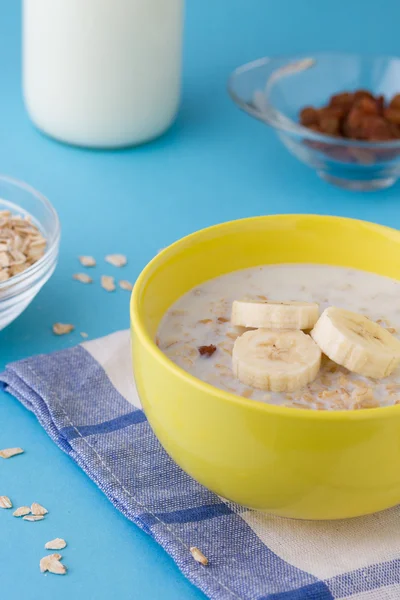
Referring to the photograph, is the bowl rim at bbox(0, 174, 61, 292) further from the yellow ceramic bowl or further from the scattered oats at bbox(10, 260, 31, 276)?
the yellow ceramic bowl

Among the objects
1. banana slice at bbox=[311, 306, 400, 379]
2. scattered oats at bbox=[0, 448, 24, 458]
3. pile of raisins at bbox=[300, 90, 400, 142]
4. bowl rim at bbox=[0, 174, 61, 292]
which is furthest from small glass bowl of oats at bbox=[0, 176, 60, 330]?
pile of raisins at bbox=[300, 90, 400, 142]

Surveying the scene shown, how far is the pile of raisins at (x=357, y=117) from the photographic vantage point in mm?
1804

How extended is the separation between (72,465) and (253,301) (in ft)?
0.97

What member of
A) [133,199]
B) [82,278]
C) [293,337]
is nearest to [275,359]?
[293,337]

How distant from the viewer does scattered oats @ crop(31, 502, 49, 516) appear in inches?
43.9

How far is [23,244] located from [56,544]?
519 millimetres

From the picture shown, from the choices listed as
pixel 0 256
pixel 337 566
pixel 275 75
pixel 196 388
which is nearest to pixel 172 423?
pixel 196 388

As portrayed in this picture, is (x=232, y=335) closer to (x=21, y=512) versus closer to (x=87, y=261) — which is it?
(x=21, y=512)

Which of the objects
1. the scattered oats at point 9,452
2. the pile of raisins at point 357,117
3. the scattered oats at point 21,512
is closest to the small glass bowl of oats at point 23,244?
the scattered oats at point 9,452

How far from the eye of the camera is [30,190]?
1.54 m

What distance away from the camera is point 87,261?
1.59m

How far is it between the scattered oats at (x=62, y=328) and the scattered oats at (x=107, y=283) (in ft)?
0.37

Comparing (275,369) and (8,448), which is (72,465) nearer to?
(8,448)

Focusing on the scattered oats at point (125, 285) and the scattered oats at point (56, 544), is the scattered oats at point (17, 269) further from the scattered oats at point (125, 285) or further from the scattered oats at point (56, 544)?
the scattered oats at point (56, 544)
